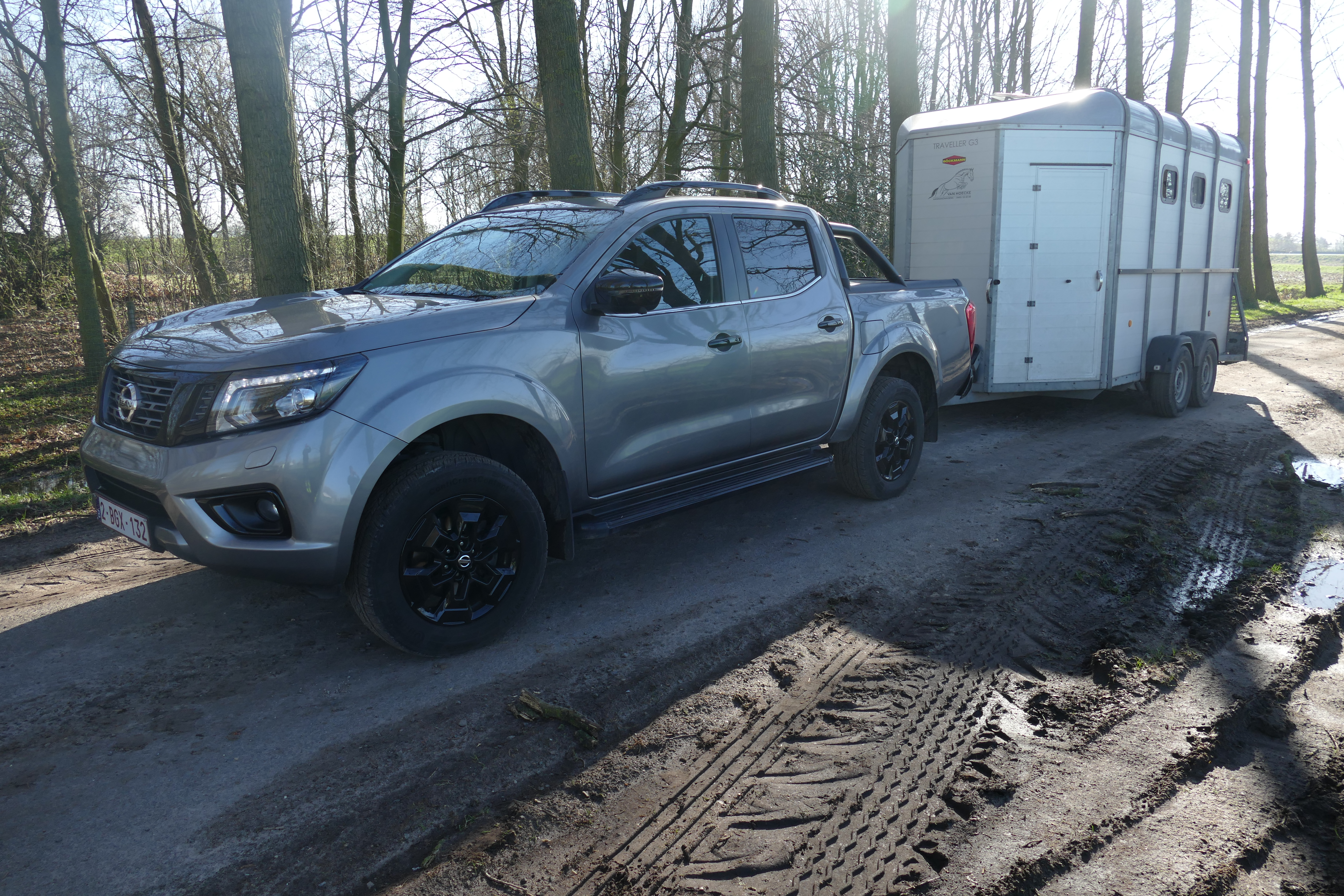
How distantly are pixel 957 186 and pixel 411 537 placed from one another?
7.09 meters

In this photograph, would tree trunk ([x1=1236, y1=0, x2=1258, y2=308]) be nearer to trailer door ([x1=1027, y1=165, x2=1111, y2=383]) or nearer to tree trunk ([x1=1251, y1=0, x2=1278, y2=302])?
tree trunk ([x1=1251, y1=0, x2=1278, y2=302])

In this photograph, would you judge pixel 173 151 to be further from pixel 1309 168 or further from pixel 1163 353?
pixel 1309 168

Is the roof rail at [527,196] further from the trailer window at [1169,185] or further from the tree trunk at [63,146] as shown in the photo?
the tree trunk at [63,146]

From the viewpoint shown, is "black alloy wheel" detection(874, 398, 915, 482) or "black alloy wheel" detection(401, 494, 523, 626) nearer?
"black alloy wheel" detection(401, 494, 523, 626)

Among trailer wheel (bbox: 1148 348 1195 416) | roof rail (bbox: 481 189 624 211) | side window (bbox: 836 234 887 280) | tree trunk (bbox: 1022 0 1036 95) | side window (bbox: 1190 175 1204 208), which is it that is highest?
tree trunk (bbox: 1022 0 1036 95)

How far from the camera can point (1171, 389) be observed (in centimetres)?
928

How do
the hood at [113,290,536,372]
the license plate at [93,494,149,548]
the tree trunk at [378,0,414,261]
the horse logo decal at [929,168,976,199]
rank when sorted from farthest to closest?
the tree trunk at [378,0,414,261]
the horse logo decal at [929,168,976,199]
the license plate at [93,494,149,548]
the hood at [113,290,536,372]

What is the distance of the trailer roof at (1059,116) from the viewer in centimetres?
829

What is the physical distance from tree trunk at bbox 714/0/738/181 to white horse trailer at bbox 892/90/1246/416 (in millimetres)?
5657

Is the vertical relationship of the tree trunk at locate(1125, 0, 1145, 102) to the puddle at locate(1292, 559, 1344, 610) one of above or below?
above

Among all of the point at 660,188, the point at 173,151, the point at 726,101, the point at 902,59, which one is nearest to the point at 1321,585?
the point at 660,188

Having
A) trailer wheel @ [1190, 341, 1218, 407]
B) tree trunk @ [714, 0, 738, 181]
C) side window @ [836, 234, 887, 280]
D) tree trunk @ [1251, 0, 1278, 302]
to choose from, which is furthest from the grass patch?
tree trunk @ [714, 0, 738, 181]

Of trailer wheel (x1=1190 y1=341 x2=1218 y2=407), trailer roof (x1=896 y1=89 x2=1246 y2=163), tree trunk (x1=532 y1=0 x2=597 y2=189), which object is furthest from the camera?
trailer wheel (x1=1190 y1=341 x2=1218 y2=407)

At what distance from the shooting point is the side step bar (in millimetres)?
4305
